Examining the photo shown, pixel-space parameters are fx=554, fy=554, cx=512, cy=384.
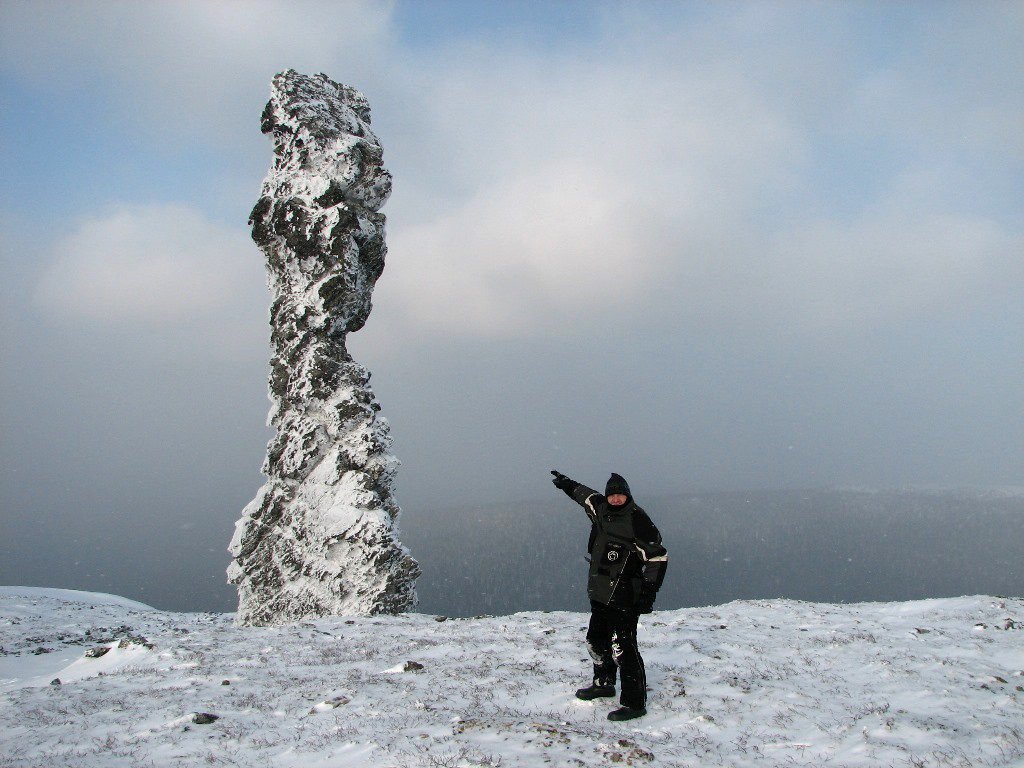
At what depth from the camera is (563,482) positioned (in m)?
9.24

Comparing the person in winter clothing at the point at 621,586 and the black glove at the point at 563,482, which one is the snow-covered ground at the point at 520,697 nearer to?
the person in winter clothing at the point at 621,586

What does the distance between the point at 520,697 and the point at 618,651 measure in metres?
1.72

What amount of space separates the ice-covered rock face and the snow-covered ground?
199 inches

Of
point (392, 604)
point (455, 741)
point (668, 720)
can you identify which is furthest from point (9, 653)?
point (668, 720)

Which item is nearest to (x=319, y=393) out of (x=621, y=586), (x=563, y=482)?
(x=563, y=482)

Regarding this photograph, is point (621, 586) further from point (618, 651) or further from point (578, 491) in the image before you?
point (578, 491)

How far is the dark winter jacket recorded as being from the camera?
25.4ft

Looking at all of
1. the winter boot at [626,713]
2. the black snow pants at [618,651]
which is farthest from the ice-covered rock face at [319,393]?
the winter boot at [626,713]

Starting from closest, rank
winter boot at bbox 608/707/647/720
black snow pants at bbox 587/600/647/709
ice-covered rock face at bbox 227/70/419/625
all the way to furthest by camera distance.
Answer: winter boot at bbox 608/707/647/720 < black snow pants at bbox 587/600/647/709 < ice-covered rock face at bbox 227/70/419/625

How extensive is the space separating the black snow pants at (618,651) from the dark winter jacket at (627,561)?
234 millimetres

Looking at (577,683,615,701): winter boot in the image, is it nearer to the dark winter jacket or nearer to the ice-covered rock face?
the dark winter jacket

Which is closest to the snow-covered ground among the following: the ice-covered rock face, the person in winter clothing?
the person in winter clothing

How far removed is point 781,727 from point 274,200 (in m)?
22.7

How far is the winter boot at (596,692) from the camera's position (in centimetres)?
798
